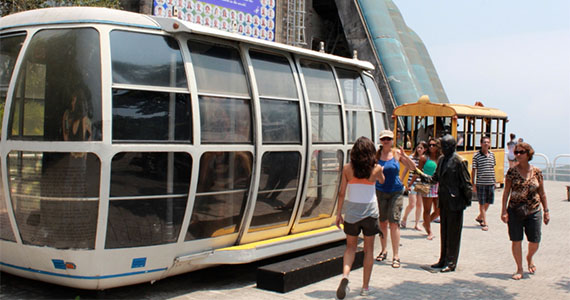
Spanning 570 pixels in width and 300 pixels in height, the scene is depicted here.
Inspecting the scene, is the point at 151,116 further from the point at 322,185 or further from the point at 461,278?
the point at 461,278

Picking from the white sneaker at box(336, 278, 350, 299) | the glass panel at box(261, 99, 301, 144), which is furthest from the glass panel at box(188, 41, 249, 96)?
the white sneaker at box(336, 278, 350, 299)

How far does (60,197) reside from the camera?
18.6ft

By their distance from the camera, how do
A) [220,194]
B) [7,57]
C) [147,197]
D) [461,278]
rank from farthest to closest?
[461,278], [220,194], [7,57], [147,197]

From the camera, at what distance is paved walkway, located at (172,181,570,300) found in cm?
683

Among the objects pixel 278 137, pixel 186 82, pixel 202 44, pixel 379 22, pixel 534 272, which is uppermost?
pixel 379 22

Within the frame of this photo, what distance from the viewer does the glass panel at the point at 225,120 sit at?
21.3 feet

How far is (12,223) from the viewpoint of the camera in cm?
598

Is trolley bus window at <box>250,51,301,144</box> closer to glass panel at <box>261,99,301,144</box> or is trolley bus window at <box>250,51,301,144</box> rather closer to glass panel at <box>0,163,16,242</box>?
glass panel at <box>261,99,301,144</box>

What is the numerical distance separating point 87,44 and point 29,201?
65.2 inches

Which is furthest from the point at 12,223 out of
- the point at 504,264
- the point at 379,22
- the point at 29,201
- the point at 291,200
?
the point at 379,22

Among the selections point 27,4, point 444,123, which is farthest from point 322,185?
point 444,123

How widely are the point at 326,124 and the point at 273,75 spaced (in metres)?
1.23

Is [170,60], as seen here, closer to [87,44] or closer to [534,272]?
[87,44]

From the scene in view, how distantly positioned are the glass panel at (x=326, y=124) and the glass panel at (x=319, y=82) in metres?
0.13
